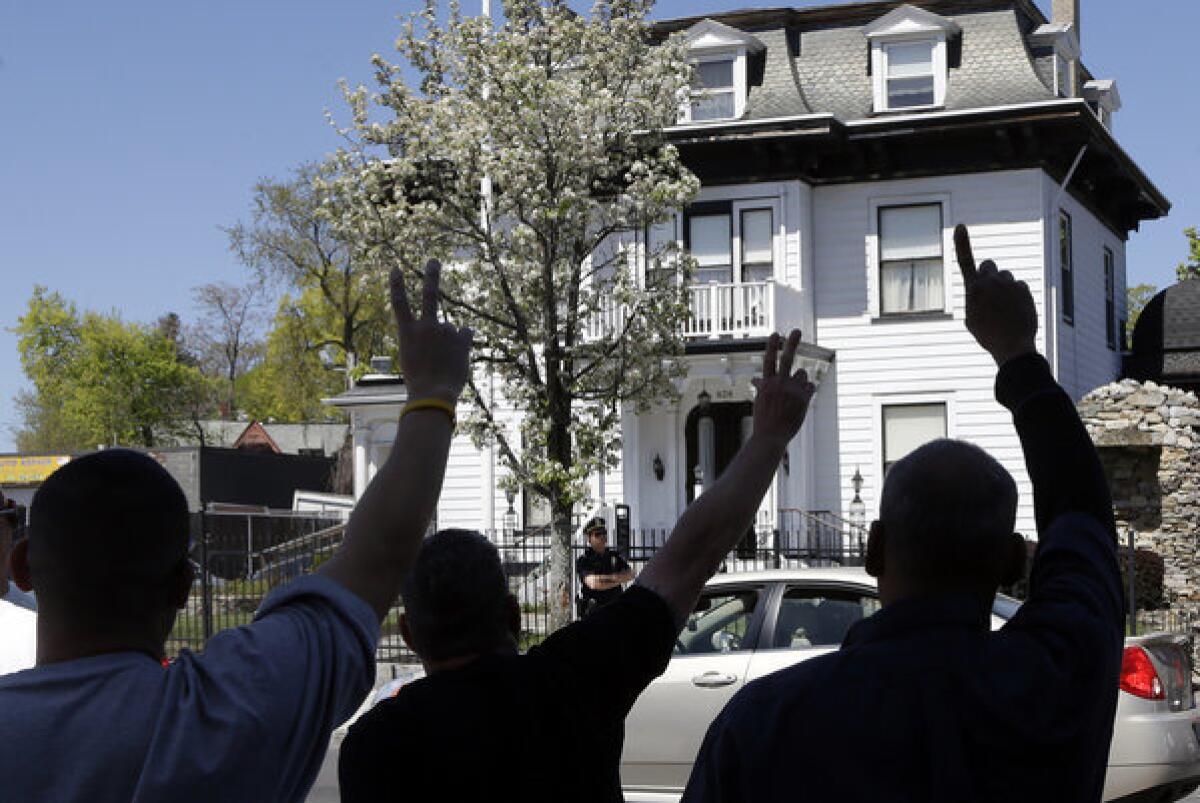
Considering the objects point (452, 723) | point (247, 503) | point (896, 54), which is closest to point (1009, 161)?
point (896, 54)

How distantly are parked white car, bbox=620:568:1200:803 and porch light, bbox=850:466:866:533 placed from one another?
56.6ft

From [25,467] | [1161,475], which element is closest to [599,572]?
[1161,475]

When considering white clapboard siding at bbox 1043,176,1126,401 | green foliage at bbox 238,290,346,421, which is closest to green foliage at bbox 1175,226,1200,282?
white clapboard siding at bbox 1043,176,1126,401

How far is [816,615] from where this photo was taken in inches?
411

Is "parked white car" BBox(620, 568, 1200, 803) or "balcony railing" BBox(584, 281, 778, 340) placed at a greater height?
"balcony railing" BBox(584, 281, 778, 340)

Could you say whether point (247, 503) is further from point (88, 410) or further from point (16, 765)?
point (16, 765)

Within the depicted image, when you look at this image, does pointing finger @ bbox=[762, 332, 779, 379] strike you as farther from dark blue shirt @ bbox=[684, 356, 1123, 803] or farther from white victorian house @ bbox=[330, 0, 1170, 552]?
white victorian house @ bbox=[330, 0, 1170, 552]

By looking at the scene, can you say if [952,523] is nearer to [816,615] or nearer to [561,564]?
[816,615]

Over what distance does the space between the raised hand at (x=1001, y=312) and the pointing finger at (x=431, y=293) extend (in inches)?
38.3

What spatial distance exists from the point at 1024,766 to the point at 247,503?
54.9 meters

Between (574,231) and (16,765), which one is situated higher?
(574,231)

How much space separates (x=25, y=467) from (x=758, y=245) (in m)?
27.1

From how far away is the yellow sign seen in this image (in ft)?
150

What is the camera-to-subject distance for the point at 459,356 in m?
2.67
